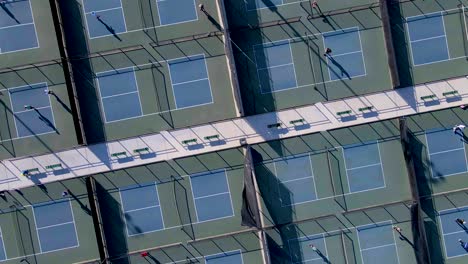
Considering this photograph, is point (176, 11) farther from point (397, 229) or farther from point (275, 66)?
point (397, 229)

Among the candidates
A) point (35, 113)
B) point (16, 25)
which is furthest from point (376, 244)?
point (16, 25)

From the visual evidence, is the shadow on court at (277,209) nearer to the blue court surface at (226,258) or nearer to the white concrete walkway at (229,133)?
the blue court surface at (226,258)

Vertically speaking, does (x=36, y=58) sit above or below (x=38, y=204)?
above

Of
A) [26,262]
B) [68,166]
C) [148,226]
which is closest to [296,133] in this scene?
[148,226]

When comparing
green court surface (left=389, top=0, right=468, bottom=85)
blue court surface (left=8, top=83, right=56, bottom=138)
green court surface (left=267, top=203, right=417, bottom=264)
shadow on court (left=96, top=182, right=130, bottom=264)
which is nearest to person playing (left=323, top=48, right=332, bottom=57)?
green court surface (left=389, top=0, right=468, bottom=85)

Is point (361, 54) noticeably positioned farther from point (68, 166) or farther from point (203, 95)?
point (68, 166)

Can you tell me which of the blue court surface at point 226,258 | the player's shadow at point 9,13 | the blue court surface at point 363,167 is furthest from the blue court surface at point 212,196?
the player's shadow at point 9,13
